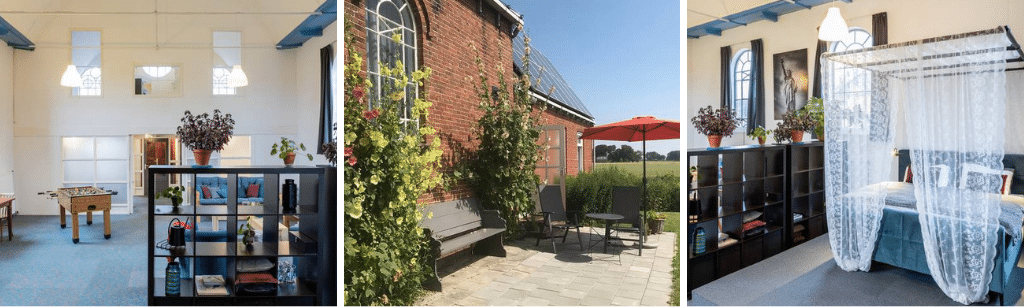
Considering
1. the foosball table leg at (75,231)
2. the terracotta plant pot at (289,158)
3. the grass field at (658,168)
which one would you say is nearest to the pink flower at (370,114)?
the terracotta plant pot at (289,158)

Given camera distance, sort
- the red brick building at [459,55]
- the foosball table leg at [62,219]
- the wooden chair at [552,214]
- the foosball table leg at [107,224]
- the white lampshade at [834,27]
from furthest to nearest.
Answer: the foosball table leg at [107,224], the foosball table leg at [62,219], the wooden chair at [552,214], the white lampshade at [834,27], the red brick building at [459,55]

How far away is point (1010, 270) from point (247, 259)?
213 inches

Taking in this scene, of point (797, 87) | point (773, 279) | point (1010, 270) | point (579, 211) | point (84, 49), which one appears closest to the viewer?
point (1010, 270)

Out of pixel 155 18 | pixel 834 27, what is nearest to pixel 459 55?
pixel 834 27

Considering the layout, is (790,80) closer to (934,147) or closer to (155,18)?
(934,147)

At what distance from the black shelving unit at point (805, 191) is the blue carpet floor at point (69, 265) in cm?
564

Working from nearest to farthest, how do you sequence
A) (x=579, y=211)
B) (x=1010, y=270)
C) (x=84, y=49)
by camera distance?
(x=1010, y=270) → (x=84, y=49) → (x=579, y=211)

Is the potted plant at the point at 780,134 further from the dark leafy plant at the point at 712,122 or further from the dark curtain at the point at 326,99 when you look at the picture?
the dark curtain at the point at 326,99

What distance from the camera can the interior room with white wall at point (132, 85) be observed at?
4531mm

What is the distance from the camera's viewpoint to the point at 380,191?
139 inches

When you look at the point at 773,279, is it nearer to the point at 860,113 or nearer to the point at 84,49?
the point at 860,113

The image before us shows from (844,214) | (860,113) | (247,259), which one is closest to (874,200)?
(844,214)

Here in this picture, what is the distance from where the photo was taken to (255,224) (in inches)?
187

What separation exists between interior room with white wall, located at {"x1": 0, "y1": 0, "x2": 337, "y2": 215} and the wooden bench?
157 cm
